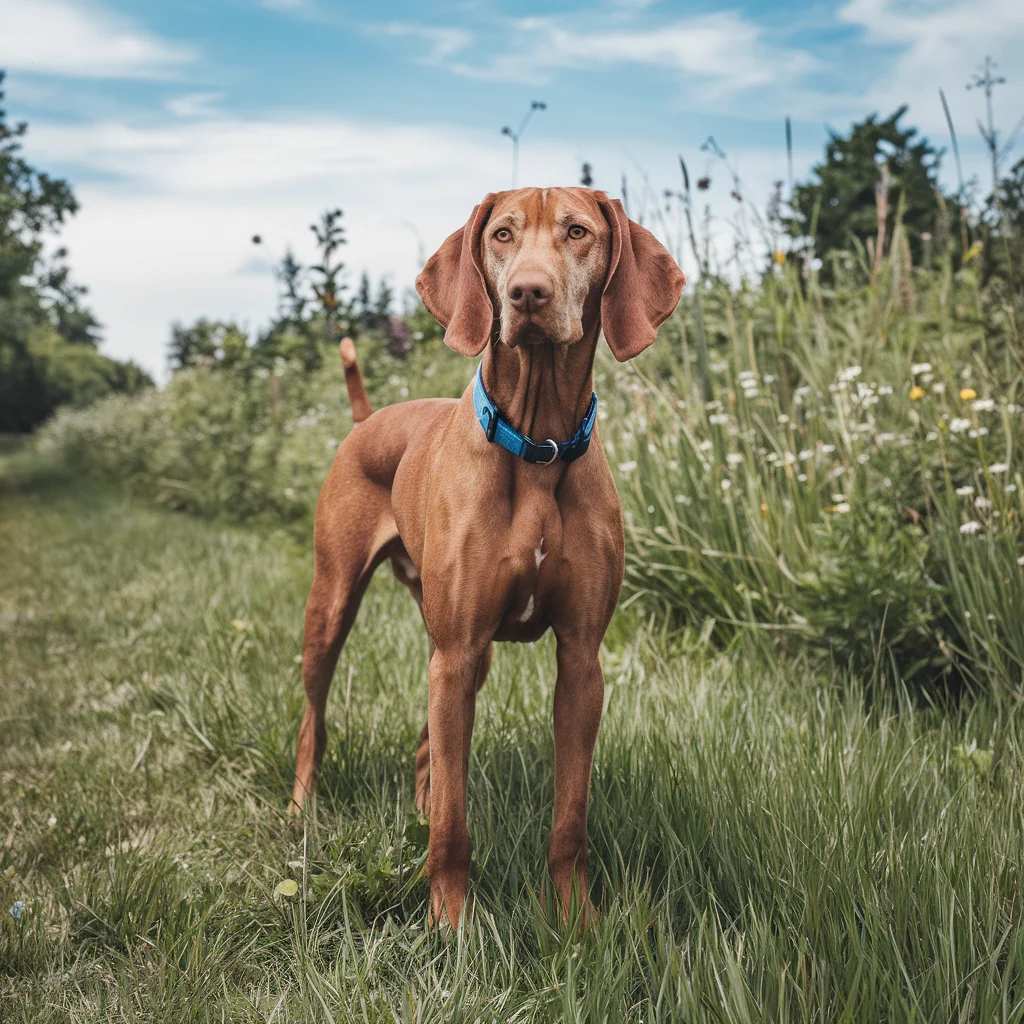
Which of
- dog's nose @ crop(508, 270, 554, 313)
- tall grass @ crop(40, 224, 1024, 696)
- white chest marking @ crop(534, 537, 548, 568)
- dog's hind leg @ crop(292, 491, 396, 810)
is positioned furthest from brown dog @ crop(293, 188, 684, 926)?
tall grass @ crop(40, 224, 1024, 696)

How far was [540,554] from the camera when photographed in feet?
7.26

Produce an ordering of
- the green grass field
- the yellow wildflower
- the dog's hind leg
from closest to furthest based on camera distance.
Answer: the green grass field → the dog's hind leg → the yellow wildflower

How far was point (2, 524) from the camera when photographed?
12.3m

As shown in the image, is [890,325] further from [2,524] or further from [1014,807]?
[2,524]

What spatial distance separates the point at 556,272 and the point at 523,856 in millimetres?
1492

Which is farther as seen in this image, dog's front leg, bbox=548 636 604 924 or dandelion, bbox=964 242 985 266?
dandelion, bbox=964 242 985 266

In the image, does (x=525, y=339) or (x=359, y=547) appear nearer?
(x=525, y=339)

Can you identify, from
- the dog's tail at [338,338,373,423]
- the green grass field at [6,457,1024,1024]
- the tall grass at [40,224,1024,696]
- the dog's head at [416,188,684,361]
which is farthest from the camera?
the tall grass at [40,224,1024,696]

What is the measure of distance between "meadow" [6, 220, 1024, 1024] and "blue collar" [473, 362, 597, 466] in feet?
3.28

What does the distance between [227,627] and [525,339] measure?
11.6 ft

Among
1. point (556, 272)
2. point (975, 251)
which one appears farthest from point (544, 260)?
point (975, 251)

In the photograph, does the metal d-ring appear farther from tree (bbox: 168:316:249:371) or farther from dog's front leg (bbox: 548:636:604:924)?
tree (bbox: 168:316:249:371)

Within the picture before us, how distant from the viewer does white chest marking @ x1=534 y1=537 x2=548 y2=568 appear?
2.20m

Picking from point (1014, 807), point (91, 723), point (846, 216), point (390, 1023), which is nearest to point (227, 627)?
point (91, 723)
